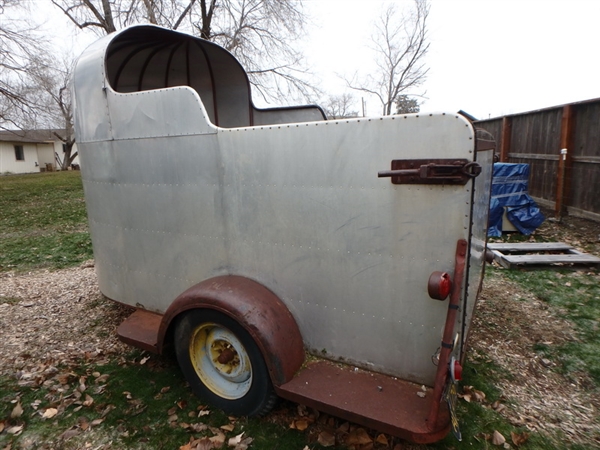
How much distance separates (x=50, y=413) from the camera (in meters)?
2.95

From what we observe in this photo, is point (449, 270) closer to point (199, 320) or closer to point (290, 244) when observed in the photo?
point (290, 244)

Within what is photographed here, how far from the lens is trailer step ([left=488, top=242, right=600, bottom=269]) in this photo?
5711mm

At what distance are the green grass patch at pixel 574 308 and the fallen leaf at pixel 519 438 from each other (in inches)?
40.2

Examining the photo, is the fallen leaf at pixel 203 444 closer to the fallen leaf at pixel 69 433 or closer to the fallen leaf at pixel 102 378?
the fallen leaf at pixel 69 433

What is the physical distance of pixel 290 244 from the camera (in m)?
2.57

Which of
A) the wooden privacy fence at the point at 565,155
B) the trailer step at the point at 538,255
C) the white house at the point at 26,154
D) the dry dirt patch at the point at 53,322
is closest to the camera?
the dry dirt patch at the point at 53,322

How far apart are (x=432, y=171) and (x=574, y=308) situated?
12.1 ft

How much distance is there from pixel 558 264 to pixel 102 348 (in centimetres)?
617

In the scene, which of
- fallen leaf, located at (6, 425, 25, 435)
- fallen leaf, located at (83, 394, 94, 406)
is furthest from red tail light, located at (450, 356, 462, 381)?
fallen leaf, located at (6, 425, 25, 435)

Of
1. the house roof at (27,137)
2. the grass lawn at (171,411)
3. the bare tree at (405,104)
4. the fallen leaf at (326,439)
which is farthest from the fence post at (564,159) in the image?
the house roof at (27,137)

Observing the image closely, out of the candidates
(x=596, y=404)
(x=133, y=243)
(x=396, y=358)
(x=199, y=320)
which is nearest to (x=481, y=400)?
(x=596, y=404)

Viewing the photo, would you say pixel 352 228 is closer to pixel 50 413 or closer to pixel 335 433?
pixel 335 433

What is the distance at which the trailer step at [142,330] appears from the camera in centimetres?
302

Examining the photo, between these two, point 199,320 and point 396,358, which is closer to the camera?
point 396,358
